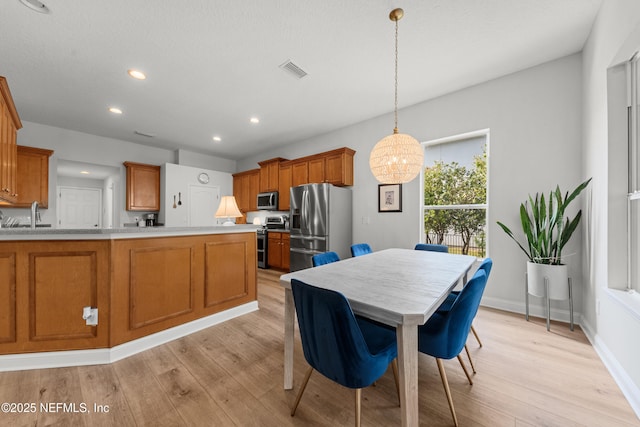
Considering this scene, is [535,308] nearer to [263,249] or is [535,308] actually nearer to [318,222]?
[318,222]

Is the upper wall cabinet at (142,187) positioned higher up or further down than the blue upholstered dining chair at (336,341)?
higher up

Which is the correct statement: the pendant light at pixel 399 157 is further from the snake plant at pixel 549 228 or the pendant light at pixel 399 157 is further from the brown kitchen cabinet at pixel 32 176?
the brown kitchen cabinet at pixel 32 176

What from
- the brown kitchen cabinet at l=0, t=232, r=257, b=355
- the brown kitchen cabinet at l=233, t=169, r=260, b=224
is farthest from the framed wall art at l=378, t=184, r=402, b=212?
the brown kitchen cabinet at l=233, t=169, r=260, b=224

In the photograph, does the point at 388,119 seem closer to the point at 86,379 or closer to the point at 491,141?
the point at 491,141

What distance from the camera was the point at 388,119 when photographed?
395cm

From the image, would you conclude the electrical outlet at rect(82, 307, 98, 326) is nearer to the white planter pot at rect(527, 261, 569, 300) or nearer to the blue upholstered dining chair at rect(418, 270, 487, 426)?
the blue upholstered dining chair at rect(418, 270, 487, 426)

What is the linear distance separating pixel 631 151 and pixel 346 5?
2449 millimetres

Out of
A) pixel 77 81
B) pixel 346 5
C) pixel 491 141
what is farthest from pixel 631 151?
pixel 77 81

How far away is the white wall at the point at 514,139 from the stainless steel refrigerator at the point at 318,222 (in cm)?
102

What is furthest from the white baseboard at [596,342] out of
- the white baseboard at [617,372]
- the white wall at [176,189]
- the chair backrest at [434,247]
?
the white wall at [176,189]

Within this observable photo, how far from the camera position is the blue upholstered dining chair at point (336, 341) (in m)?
1.02

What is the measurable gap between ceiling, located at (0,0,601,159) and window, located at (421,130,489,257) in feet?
2.57

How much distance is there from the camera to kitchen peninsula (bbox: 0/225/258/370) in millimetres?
1769

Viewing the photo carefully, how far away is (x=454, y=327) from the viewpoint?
4.20ft
